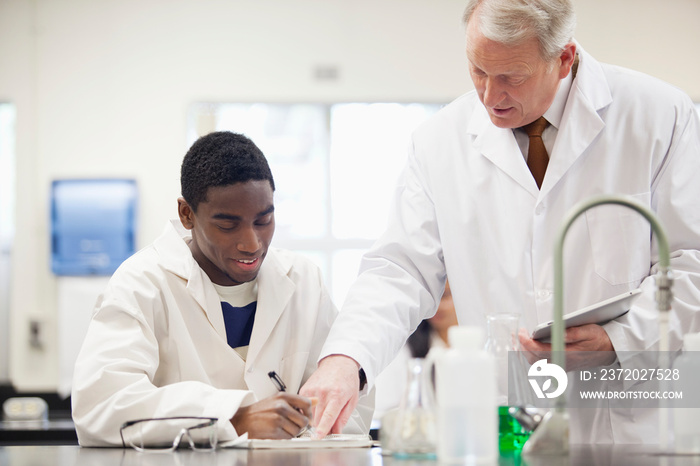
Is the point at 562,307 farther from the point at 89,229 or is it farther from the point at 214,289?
the point at 89,229

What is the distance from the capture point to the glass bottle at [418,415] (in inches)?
45.5

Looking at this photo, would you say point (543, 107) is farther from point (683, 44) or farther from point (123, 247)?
point (683, 44)

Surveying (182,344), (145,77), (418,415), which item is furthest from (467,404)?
(145,77)

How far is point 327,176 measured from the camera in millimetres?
4988

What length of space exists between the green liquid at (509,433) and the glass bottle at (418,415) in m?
0.18

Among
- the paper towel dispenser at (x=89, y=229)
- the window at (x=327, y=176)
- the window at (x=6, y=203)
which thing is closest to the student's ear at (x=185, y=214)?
the paper towel dispenser at (x=89, y=229)

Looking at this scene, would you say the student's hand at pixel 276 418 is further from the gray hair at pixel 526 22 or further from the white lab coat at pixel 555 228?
the gray hair at pixel 526 22

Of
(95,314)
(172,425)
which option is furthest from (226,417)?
(95,314)

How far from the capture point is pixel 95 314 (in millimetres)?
1657

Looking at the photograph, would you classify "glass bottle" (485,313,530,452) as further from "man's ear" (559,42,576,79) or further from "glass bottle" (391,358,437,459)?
"man's ear" (559,42,576,79)

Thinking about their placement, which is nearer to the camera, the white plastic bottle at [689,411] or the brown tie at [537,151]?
the white plastic bottle at [689,411]

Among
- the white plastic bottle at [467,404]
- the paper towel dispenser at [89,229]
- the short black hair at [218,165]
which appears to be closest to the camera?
the white plastic bottle at [467,404]

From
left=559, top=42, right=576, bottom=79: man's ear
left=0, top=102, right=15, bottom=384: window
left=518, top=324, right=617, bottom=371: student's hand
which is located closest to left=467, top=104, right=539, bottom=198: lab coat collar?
left=559, top=42, right=576, bottom=79: man's ear

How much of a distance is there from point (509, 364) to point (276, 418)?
451 mm
